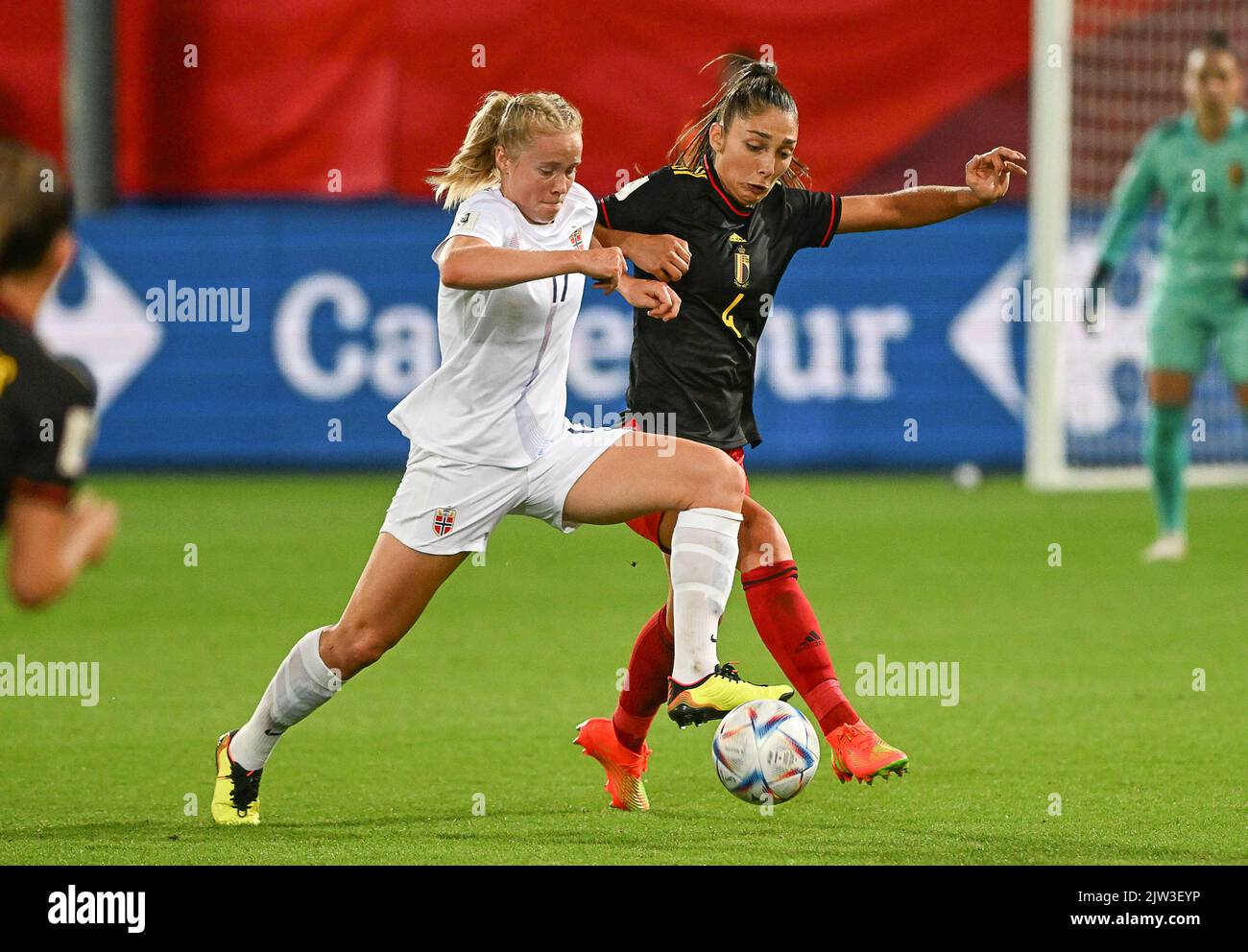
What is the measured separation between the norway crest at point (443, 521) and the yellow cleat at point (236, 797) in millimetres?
831

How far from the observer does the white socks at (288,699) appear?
546cm

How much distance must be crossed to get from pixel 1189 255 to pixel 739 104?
6073 millimetres

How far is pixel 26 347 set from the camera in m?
3.71

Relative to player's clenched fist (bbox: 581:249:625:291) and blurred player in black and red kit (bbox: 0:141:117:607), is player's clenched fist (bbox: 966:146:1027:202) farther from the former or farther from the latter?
blurred player in black and red kit (bbox: 0:141:117:607)

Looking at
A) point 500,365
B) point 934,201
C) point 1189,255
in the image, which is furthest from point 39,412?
point 1189,255

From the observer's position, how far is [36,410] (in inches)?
146

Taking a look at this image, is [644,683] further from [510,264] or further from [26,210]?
[26,210]

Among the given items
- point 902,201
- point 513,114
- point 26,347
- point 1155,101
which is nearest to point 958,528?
point 1155,101

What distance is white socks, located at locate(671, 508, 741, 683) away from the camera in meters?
Answer: 5.35

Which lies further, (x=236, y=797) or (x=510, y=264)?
(x=236, y=797)

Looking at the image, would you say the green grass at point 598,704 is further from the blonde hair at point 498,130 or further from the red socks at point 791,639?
the blonde hair at point 498,130

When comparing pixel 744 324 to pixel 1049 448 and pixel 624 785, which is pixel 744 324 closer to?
pixel 624 785

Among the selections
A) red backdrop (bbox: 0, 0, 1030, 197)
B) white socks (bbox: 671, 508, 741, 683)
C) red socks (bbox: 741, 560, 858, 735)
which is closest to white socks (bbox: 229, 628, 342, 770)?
white socks (bbox: 671, 508, 741, 683)

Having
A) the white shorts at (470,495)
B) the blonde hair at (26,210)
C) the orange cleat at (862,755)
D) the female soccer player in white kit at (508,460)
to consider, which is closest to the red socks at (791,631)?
the orange cleat at (862,755)
